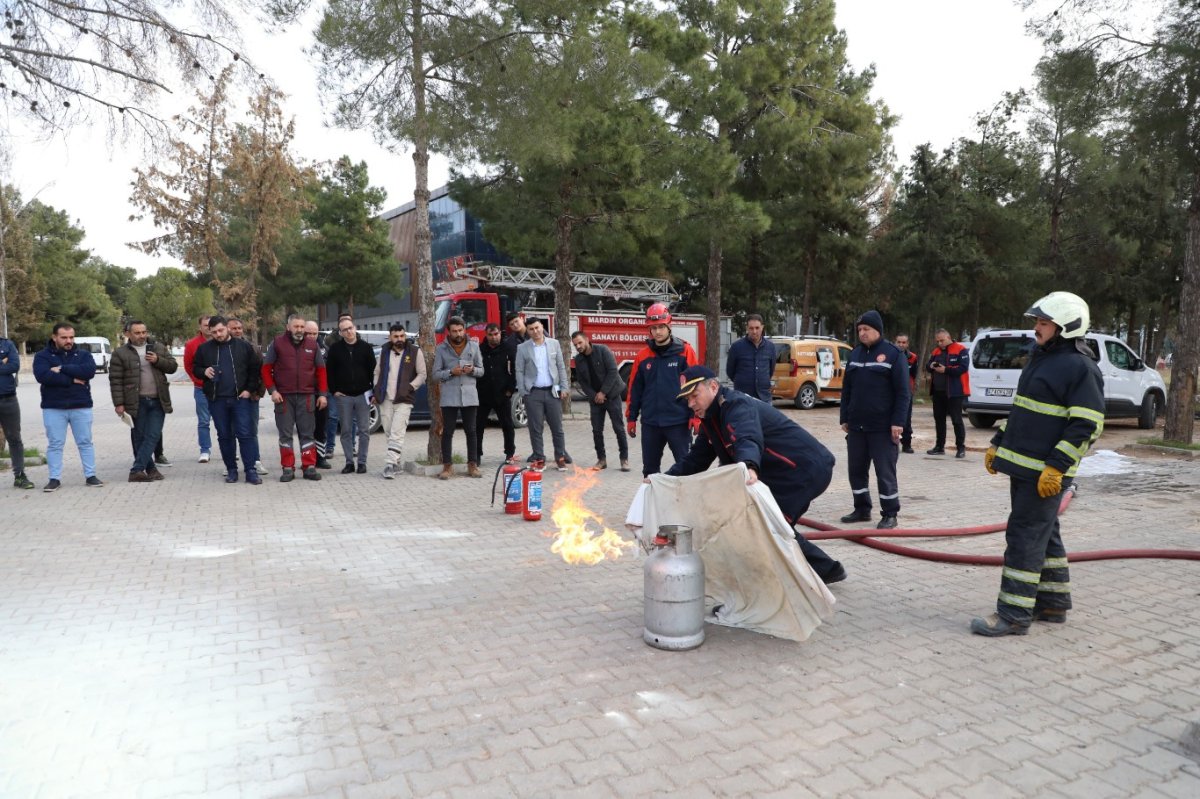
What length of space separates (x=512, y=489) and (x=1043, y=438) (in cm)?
466

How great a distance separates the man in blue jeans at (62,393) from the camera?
28.4 ft

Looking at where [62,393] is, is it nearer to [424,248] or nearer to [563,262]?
[424,248]

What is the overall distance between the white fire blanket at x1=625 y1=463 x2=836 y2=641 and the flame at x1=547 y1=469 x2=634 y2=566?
5.19 ft

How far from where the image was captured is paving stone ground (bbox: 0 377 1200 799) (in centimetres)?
294

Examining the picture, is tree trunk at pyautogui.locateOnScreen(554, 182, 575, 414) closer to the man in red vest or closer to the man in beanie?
the man in red vest

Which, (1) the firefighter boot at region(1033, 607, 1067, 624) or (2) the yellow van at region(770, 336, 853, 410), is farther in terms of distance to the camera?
(2) the yellow van at region(770, 336, 853, 410)

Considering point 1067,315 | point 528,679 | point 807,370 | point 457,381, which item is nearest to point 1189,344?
point 807,370

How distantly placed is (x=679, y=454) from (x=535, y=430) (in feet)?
9.79

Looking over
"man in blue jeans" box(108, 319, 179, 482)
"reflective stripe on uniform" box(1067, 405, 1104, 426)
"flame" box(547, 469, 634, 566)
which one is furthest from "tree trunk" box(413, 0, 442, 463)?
"reflective stripe on uniform" box(1067, 405, 1104, 426)

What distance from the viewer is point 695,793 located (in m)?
2.80

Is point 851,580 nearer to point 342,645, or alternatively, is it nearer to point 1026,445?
point 1026,445

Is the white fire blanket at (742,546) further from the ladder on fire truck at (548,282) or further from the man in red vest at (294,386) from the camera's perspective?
the ladder on fire truck at (548,282)

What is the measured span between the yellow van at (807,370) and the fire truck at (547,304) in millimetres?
2496

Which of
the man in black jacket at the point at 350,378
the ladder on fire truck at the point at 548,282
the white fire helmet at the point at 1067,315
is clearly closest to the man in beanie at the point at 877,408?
the white fire helmet at the point at 1067,315
